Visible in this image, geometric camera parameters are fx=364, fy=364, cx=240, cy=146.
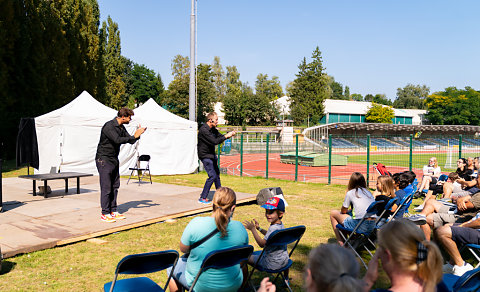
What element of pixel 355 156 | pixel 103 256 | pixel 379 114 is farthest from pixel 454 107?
pixel 103 256

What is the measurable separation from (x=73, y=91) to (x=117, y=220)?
2530 centimetres

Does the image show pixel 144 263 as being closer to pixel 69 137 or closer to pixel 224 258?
pixel 224 258

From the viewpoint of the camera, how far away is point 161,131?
52.8 feet

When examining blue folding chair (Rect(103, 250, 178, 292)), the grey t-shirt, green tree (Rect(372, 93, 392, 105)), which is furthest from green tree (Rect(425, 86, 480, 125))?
blue folding chair (Rect(103, 250, 178, 292))

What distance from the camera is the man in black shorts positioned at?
415cm

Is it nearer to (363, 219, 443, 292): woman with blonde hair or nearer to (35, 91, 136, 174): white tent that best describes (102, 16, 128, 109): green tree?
(35, 91, 136, 174): white tent

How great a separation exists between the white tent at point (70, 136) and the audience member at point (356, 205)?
1199 cm

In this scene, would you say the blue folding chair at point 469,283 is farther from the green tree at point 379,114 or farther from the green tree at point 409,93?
the green tree at point 409,93

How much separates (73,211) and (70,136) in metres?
7.62

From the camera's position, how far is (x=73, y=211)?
7430 mm

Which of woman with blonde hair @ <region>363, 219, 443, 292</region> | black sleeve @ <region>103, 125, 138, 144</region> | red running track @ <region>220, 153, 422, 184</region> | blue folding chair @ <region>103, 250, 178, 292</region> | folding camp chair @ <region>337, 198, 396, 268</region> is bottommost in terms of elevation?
red running track @ <region>220, 153, 422, 184</region>

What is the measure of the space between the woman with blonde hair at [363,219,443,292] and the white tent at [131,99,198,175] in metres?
14.1

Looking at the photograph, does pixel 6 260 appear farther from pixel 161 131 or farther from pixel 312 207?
pixel 161 131

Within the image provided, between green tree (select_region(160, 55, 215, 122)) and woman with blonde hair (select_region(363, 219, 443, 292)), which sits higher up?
green tree (select_region(160, 55, 215, 122))
